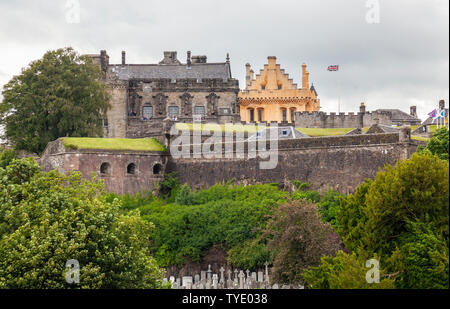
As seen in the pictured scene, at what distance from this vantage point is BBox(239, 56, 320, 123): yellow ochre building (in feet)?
251

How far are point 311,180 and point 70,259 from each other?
2177 cm

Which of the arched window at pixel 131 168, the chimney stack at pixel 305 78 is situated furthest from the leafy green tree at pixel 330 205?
the chimney stack at pixel 305 78

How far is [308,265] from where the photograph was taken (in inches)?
1473

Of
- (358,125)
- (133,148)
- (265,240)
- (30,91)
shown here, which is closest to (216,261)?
(265,240)

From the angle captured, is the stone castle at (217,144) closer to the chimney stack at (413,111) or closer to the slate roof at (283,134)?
the slate roof at (283,134)

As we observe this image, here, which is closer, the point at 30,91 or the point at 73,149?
the point at 73,149

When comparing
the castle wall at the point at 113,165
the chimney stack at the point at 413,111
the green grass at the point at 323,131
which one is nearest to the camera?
the castle wall at the point at 113,165

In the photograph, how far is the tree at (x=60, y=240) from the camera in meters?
31.2

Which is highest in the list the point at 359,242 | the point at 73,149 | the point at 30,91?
the point at 30,91

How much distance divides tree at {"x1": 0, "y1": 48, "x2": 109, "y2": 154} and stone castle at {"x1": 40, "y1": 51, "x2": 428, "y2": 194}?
4425mm

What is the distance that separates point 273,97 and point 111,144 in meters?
25.1

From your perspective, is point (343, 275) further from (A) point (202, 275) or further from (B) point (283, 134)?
(B) point (283, 134)

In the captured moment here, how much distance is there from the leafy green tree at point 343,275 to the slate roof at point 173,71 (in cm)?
4574

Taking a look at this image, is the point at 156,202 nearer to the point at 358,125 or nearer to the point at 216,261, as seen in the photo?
the point at 216,261
